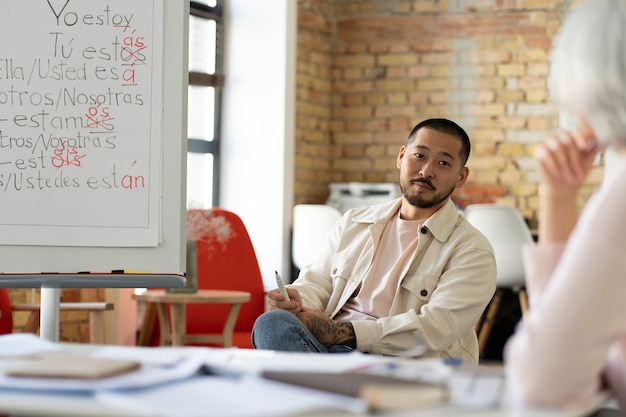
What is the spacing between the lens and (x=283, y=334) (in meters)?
2.53

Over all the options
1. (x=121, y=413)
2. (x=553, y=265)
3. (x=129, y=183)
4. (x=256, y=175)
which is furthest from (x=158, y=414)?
(x=256, y=175)

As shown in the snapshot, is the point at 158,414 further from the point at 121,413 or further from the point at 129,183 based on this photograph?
the point at 129,183

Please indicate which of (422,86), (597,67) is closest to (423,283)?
(597,67)

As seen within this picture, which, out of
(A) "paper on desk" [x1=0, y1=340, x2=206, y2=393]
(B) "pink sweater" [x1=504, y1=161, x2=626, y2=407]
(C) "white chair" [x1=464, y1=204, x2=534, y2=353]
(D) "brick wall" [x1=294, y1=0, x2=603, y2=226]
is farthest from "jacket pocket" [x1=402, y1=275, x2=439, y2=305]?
(D) "brick wall" [x1=294, y1=0, x2=603, y2=226]

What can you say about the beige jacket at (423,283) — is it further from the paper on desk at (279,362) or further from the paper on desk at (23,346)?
the paper on desk at (23,346)

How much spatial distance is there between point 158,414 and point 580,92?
0.70 meters

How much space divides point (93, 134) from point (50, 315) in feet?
1.69

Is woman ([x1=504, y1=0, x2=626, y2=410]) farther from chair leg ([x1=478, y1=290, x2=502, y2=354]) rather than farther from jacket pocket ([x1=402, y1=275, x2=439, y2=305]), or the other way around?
chair leg ([x1=478, y1=290, x2=502, y2=354])

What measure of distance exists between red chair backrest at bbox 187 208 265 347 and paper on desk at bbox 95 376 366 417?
348cm

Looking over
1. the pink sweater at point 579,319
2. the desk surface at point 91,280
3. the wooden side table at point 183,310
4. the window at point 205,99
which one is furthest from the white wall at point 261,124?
the pink sweater at point 579,319

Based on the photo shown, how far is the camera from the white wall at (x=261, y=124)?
634 cm

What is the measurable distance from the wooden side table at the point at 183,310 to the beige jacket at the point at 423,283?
4.78 ft

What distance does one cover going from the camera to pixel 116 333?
17.2 ft

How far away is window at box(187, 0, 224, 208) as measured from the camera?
6410 millimetres
